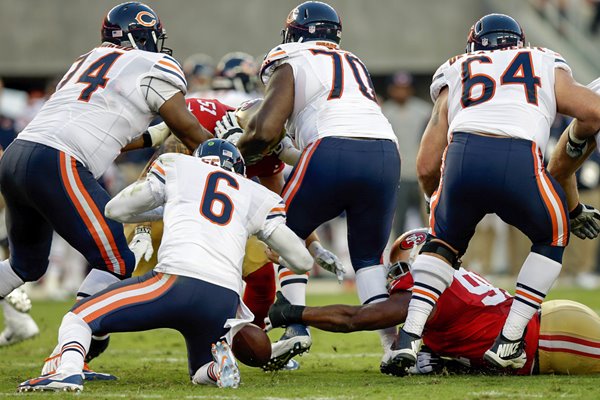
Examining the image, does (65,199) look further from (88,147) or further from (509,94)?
(509,94)

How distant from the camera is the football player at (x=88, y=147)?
5.84 metres

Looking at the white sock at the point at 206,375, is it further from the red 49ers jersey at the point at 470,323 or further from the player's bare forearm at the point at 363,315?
the red 49ers jersey at the point at 470,323

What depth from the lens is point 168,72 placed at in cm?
605

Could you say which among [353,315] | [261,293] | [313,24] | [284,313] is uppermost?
[313,24]

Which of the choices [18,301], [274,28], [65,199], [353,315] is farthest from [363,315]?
[274,28]

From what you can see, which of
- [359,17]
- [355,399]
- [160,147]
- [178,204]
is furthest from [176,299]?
[359,17]

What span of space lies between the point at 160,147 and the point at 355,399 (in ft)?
9.41

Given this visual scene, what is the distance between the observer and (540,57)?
5.88 metres

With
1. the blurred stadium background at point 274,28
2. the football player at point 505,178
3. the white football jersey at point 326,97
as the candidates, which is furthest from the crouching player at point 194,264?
the blurred stadium background at point 274,28

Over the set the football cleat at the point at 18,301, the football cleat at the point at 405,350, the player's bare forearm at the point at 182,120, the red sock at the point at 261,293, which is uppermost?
the player's bare forearm at the point at 182,120

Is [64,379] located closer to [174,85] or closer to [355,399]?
[355,399]

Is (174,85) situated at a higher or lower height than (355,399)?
higher

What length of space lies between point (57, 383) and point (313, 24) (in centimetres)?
267

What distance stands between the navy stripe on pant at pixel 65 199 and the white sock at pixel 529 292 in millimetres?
2018
